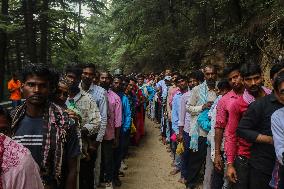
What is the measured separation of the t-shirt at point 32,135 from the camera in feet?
10.3

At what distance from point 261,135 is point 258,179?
446 mm

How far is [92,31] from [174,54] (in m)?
43.6

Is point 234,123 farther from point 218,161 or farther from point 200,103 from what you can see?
point 200,103

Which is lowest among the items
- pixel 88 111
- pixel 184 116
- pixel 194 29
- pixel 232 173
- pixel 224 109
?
pixel 232 173

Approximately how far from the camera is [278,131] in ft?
10.9

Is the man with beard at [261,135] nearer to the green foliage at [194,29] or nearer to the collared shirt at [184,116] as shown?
the collared shirt at [184,116]

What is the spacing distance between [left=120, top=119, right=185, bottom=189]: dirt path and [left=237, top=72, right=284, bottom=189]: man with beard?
13.3ft

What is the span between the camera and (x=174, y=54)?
21.7 m

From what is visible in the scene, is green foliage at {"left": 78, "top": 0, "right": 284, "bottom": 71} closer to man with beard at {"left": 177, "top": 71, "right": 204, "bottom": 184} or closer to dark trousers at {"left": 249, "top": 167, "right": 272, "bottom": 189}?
man with beard at {"left": 177, "top": 71, "right": 204, "bottom": 184}

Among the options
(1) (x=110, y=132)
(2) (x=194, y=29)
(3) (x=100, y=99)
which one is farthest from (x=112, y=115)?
(2) (x=194, y=29)

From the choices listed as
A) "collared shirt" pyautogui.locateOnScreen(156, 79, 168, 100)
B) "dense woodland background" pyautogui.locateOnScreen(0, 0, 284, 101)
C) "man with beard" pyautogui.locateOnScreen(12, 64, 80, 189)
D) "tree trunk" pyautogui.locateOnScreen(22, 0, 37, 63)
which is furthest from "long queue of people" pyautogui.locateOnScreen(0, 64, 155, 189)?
"tree trunk" pyautogui.locateOnScreen(22, 0, 37, 63)

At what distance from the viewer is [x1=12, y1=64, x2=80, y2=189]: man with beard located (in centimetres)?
315

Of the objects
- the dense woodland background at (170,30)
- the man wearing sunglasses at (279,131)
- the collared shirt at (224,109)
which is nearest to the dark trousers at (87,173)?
the collared shirt at (224,109)

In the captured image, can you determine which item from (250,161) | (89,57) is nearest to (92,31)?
(89,57)
